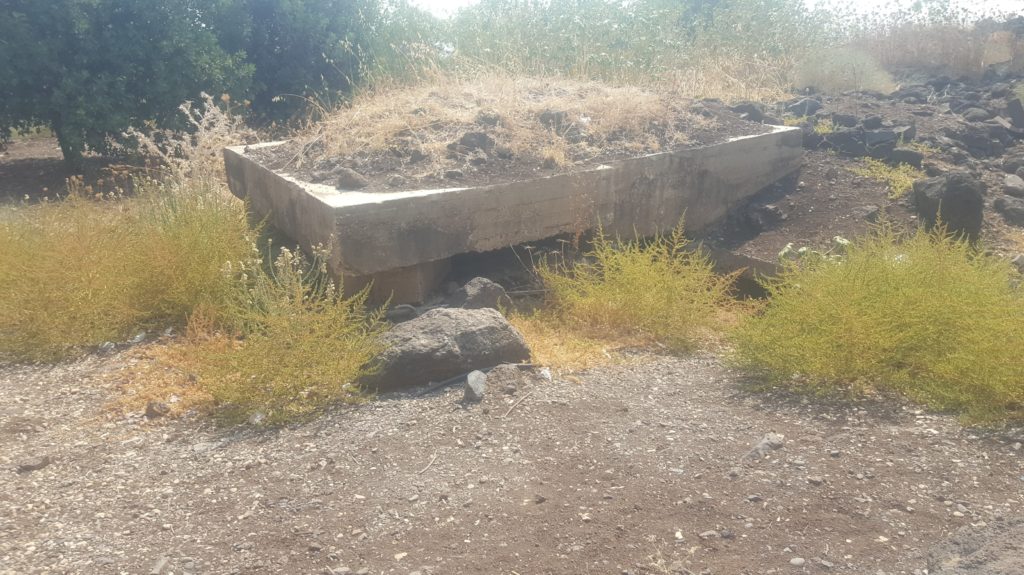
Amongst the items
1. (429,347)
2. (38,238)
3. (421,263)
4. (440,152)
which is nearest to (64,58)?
(38,238)

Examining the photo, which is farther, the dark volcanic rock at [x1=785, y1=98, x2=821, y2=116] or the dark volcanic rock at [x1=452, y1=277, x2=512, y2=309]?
the dark volcanic rock at [x1=785, y1=98, x2=821, y2=116]

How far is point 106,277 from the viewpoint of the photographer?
5.07m

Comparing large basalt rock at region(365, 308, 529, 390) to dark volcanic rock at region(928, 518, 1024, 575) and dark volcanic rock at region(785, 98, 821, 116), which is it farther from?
dark volcanic rock at region(785, 98, 821, 116)

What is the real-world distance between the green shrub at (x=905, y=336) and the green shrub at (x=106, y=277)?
3.20m

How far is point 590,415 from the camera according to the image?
12.3 ft

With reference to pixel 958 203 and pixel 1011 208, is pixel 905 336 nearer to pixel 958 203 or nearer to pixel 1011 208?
pixel 958 203

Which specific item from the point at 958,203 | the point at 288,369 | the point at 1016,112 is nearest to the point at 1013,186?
the point at 958,203

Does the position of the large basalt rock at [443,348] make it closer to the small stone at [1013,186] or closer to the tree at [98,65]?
the small stone at [1013,186]

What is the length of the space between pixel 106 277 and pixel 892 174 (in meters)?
6.21

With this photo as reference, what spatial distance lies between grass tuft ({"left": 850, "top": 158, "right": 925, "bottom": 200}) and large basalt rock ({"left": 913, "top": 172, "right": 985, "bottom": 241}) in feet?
2.22

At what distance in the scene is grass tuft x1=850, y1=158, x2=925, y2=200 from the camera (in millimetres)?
7012

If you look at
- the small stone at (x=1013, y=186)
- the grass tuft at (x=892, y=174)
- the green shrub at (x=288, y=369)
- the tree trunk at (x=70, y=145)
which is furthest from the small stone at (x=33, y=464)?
the small stone at (x=1013, y=186)

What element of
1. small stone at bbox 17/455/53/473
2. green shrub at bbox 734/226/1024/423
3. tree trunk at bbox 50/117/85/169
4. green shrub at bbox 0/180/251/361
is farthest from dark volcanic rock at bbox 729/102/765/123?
tree trunk at bbox 50/117/85/169

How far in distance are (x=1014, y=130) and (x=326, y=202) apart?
726 centimetres
